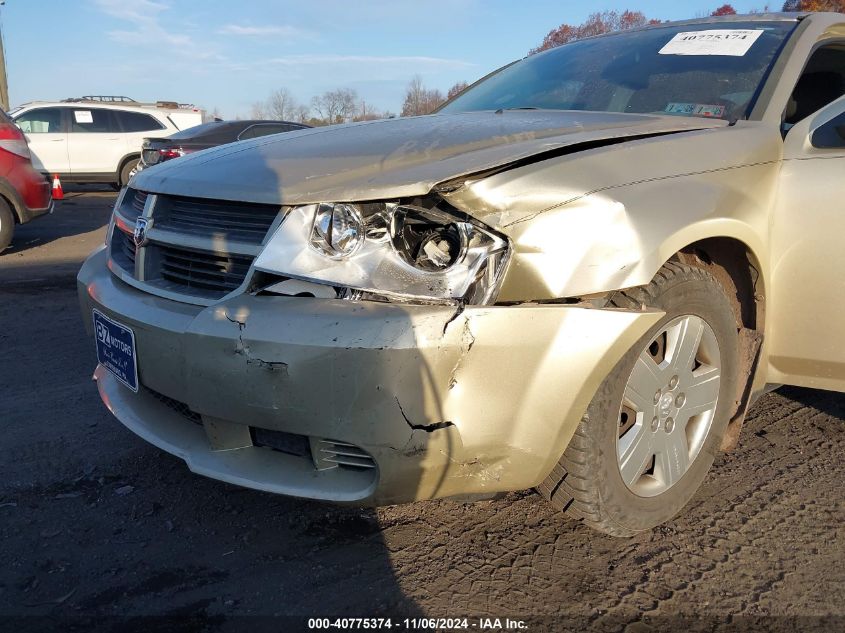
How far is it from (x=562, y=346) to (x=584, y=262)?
0.76ft

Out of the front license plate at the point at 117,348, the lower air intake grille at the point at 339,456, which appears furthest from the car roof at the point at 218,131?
the lower air intake grille at the point at 339,456

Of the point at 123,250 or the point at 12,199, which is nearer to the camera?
the point at 123,250

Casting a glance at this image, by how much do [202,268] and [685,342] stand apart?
1.55m

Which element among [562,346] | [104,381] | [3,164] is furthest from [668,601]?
[3,164]

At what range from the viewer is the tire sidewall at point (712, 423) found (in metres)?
2.05

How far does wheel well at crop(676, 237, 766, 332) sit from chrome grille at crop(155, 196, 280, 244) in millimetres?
1334

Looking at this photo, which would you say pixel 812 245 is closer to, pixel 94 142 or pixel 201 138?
pixel 201 138

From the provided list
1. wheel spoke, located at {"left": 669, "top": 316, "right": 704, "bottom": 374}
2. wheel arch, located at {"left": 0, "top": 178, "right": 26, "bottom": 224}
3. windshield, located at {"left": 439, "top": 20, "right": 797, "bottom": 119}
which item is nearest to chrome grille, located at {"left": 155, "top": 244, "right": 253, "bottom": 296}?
wheel spoke, located at {"left": 669, "top": 316, "right": 704, "bottom": 374}

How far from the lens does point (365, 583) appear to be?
2078 millimetres

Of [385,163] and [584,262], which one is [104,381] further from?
[584,262]

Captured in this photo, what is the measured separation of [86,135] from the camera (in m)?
14.0

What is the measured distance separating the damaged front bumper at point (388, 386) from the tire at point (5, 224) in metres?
6.79

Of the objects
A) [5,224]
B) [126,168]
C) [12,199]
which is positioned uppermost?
[12,199]

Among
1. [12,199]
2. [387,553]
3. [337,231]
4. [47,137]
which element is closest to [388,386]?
[337,231]
